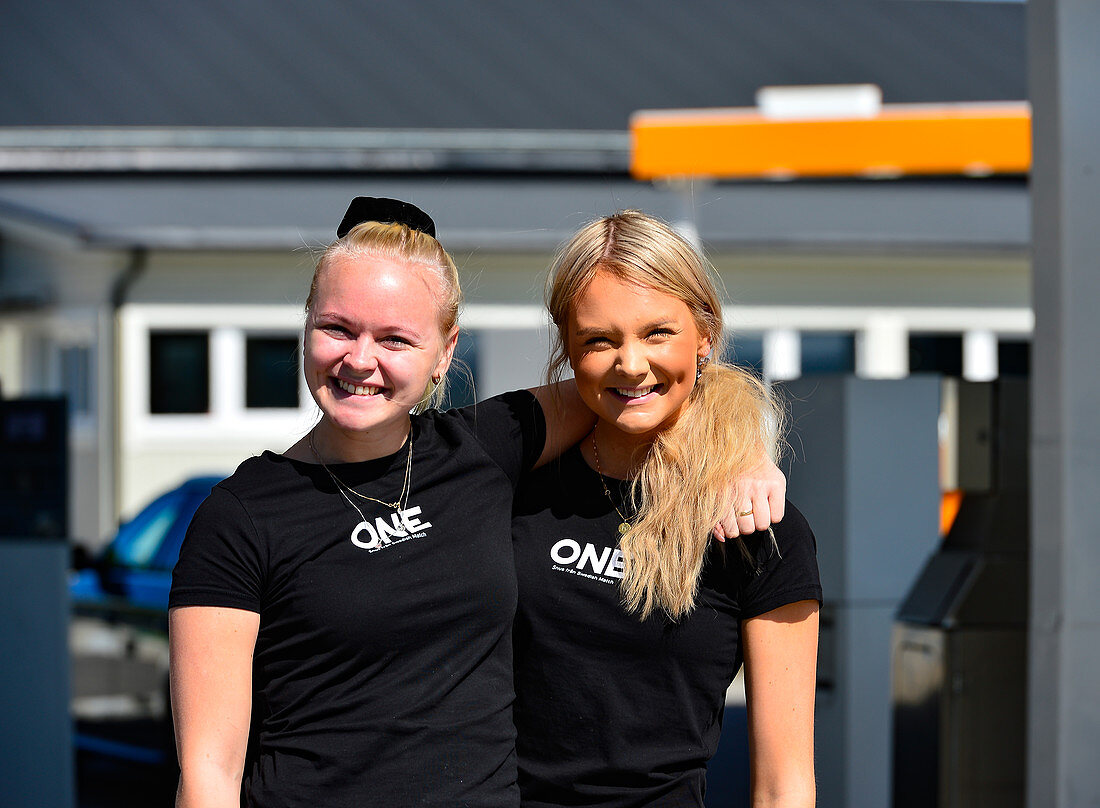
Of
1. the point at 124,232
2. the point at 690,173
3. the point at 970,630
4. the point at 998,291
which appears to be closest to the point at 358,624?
the point at 970,630

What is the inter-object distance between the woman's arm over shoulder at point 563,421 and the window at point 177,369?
11.6 meters

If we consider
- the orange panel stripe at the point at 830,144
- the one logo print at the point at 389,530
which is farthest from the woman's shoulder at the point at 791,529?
the orange panel stripe at the point at 830,144

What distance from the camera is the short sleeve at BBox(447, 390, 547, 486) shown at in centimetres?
215

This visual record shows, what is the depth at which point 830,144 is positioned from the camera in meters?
9.14

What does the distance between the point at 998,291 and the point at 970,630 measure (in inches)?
395

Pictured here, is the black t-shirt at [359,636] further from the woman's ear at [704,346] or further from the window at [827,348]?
the window at [827,348]

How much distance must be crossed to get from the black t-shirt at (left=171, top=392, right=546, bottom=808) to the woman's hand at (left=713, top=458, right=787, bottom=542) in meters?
0.36

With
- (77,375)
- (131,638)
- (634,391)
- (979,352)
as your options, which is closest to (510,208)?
(979,352)

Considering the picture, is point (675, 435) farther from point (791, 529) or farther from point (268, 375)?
point (268, 375)

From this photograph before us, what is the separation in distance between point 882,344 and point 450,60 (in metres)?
6.03

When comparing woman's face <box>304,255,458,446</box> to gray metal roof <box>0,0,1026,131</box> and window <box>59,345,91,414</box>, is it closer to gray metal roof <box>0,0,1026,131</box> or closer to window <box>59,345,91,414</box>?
gray metal roof <box>0,0,1026,131</box>

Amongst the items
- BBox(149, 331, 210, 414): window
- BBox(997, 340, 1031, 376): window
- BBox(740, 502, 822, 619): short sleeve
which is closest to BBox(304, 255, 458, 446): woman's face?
BBox(740, 502, 822, 619): short sleeve

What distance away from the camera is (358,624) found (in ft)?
6.02

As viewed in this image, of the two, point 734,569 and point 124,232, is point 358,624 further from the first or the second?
point 124,232
